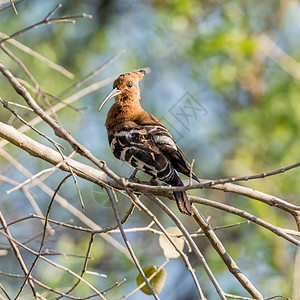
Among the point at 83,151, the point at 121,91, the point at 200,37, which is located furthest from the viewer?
the point at 200,37

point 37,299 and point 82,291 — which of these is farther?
point 82,291

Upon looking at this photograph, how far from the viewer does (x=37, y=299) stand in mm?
2178

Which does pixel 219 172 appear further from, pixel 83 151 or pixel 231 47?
pixel 83 151

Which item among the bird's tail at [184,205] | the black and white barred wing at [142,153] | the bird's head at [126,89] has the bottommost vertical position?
the bird's tail at [184,205]

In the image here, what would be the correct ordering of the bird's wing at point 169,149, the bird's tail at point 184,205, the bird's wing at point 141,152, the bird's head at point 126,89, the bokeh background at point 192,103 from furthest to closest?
the bokeh background at point 192,103
the bird's head at point 126,89
the bird's wing at point 169,149
the bird's wing at point 141,152
the bird's tail at point 184,205

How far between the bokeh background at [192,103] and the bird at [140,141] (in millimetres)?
1935

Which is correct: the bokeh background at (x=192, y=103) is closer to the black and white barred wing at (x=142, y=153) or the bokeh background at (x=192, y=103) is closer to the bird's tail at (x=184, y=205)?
the black and white barred wing at (x=142, y=153)

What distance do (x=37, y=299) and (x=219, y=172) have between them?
188 inches

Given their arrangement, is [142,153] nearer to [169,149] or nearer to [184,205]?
[169,149]

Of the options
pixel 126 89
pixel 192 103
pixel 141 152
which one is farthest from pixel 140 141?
pixel 192 103

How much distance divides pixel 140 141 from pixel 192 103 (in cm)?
346

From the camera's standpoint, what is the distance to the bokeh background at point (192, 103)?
17.7 ft

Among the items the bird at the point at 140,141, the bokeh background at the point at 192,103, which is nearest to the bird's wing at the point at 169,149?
the bird at the point at 140,141

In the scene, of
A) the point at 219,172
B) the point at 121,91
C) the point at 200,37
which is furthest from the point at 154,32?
the point at 121,91
